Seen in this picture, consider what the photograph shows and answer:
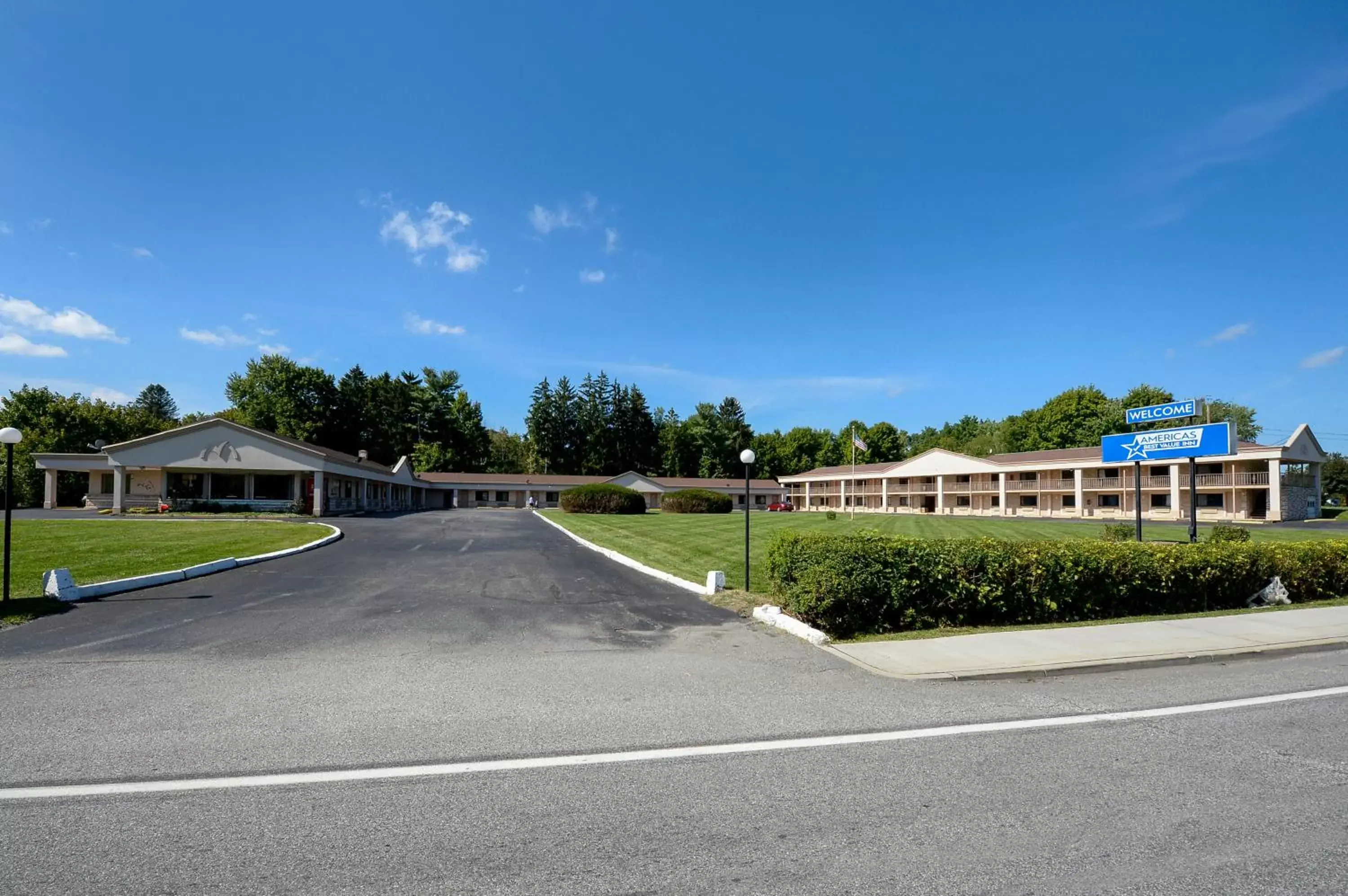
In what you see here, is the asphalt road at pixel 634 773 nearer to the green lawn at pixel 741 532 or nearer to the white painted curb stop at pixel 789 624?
the white painted curb stop at pixel 789 624

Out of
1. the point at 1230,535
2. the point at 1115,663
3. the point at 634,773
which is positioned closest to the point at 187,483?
the point at 634,773

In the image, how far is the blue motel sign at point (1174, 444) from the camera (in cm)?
1809

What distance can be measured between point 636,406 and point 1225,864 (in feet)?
299

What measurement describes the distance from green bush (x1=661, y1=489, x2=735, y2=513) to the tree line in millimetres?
13153

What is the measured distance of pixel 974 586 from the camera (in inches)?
370

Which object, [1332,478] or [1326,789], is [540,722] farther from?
[1332,478]

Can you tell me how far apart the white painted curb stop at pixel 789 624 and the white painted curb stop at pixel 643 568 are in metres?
2.27

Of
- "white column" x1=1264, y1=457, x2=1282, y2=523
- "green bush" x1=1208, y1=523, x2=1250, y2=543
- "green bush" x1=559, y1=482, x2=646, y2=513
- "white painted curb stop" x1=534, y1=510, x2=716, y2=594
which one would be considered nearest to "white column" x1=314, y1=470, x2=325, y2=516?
"green bush" x1=559, y1=482, x2=646, y2=513

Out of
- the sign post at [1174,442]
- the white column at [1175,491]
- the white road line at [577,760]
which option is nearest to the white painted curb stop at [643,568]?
the white road line at [577,760]

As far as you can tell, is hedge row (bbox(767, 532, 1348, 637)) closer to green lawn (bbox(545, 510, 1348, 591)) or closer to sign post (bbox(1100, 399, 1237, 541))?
green lawn (bbox(545, 510, 1348, 591))

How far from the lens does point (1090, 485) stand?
185ft

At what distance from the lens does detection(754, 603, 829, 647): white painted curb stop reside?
841 centimetres

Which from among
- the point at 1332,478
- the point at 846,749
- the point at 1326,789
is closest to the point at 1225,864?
the point at 1326,789

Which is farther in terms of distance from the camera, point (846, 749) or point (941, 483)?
point (941, 483)
